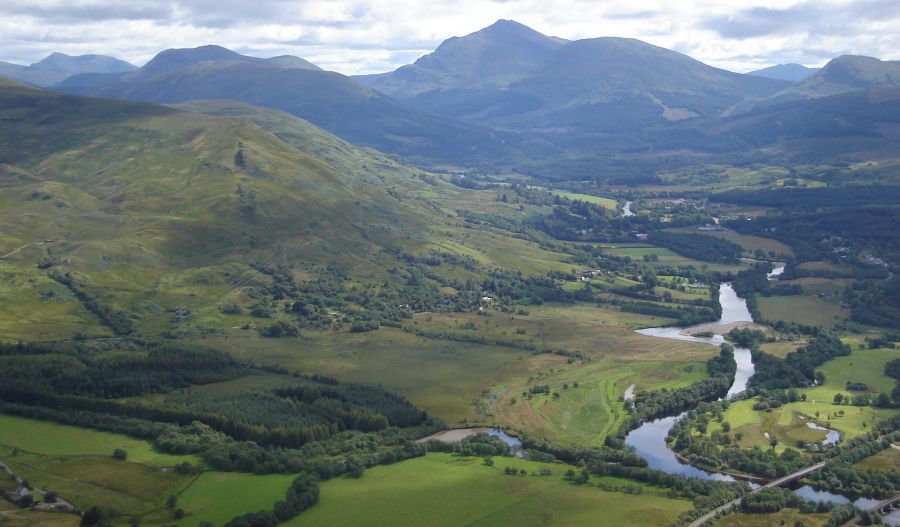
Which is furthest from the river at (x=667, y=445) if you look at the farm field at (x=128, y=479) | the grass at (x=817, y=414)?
the farm field at (x=128, y=479)

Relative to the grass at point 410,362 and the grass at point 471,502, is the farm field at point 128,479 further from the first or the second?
the grass at point 410,362

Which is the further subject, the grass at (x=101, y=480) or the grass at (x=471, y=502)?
the grass at (x=101, y=480)

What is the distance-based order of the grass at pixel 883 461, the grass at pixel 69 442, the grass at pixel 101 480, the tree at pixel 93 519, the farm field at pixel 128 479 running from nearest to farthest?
the tree at pixel 93 519 → the farm field at pixel 128 479 → the grass at pixel 101 480 → the grass at pixel 69 442 → the grass at pixel 883 461

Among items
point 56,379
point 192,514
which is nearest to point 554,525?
point 192,514

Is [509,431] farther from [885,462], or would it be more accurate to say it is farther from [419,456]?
[885,462]

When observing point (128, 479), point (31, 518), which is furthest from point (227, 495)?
point (31, 518)

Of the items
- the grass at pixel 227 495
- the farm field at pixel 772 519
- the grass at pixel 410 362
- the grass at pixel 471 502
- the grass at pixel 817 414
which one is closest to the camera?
the farm field at pixel 772 519

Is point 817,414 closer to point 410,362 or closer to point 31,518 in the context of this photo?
point 410,362

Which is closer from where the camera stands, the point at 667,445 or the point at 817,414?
the point at 667,445
